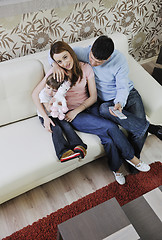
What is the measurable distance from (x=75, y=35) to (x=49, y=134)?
93cm

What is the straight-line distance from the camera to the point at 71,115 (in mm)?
1765

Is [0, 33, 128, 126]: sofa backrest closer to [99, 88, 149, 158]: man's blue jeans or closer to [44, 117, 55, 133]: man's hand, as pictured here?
[44, 117, 55, 133]: man's hand

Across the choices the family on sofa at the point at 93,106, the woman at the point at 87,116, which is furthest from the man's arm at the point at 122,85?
the woman at the point at 87,116

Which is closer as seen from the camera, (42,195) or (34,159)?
(34,159)

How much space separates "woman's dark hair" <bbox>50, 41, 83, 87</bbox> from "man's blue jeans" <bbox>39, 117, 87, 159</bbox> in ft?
0.96

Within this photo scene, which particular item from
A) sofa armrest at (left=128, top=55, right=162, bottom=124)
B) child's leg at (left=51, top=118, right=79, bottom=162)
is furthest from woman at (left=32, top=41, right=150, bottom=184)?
sofa armrest at (left=128, top=55, right=162, bottom=124)

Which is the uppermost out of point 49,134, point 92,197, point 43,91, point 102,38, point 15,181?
point 102,38

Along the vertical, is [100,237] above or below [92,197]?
above

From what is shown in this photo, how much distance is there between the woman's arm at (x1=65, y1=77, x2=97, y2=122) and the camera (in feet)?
5.79

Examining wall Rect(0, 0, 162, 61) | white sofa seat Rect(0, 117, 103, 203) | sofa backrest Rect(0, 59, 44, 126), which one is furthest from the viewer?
wall Rect(0, 0, 162, 61)

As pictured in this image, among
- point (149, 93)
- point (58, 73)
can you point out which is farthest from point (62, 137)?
point (149, 93)

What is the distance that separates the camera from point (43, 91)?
5.57 ft

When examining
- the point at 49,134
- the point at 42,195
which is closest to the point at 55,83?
the point at 49,134

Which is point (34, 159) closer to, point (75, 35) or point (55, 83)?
point (55, 83)
